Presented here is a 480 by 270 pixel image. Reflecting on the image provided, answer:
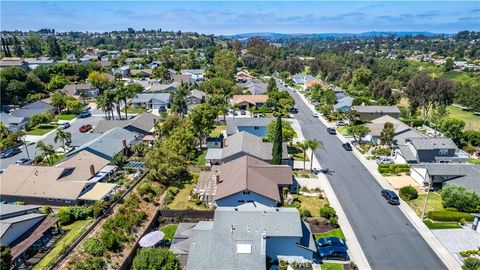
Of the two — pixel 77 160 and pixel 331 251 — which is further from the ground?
pixel 77 160

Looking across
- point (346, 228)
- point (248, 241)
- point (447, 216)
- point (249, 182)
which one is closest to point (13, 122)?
point (249, 182)

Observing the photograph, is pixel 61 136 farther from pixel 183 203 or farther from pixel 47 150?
pixel 183 203

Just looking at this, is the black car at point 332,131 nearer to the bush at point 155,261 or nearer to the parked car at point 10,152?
the bush at point 155,261

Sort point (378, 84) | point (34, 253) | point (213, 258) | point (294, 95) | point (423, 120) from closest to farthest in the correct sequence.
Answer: point (213, 258) < point (34, 253) < point (423, 120) < point (378, 84) < point (294, 95)

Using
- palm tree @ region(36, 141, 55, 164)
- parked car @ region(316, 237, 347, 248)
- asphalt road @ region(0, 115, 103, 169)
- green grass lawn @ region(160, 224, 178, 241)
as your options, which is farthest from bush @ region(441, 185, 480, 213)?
asphalt road @ region(0, 115, 103, 169)

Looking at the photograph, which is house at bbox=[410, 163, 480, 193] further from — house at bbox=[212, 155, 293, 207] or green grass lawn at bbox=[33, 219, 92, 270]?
green grass lawn at bbox=[33, 219, 92, 270]

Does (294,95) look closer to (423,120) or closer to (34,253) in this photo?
(423,120)

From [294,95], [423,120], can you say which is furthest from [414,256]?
[294,95]

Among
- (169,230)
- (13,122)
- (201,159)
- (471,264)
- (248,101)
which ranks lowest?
(169,230)
